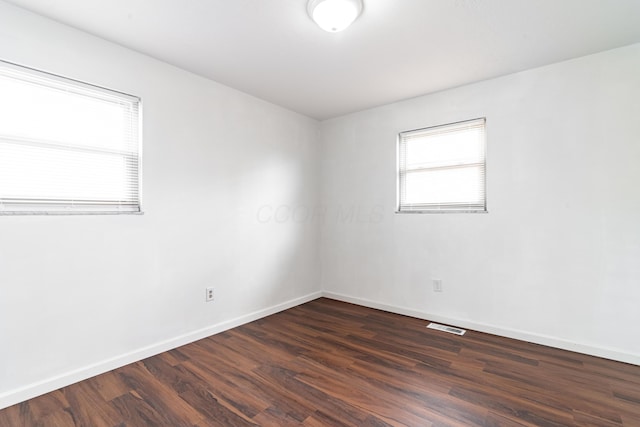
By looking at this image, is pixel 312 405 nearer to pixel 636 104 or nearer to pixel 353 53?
pixel 353 53

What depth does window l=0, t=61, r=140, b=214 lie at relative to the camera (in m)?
1.87

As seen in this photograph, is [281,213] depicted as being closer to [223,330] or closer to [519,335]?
[223,330]

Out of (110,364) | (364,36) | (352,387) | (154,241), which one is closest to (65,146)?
(154,241)

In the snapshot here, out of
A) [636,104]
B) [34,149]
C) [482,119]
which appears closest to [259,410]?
[34,149]

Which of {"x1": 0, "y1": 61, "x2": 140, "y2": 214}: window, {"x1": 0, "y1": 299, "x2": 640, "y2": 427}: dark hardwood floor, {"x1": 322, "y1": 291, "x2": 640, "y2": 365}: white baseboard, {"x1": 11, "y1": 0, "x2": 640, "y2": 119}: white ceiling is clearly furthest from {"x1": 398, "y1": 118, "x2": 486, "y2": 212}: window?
{"x1": 0, "y1": 61, "x2": 140, "y2": 214}: window

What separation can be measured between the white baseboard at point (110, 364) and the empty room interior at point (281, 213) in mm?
15

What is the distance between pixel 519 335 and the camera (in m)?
2.73

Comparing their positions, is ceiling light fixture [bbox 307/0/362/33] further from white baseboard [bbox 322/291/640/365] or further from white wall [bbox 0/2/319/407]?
white baseboard [bbox 322/291/640/365]

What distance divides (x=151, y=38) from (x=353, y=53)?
154cm

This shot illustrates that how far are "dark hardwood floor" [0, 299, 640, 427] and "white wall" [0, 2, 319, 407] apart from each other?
24 centimetres

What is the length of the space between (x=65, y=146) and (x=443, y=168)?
3330 millimetres

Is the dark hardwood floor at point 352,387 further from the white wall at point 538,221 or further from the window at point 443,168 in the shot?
the window at point 443,168

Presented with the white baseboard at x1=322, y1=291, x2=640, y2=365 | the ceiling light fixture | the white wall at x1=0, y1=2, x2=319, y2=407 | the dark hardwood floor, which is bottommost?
the dark hardwood floor

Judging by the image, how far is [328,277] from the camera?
416 centimetres
